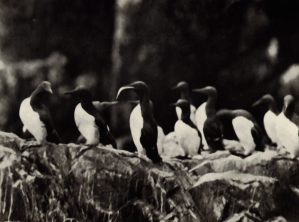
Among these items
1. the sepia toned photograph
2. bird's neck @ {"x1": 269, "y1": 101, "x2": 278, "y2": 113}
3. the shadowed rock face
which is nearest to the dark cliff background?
the sepia toned photograph

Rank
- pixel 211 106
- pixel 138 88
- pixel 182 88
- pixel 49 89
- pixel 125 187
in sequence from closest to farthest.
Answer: pixel 125 187 → pixel 49 89 → pixel 138 88 → pixel 182 88 → pixel 211 106

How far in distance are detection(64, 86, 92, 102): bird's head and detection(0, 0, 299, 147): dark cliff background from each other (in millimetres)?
47

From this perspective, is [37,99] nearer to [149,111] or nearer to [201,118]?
[149,111]

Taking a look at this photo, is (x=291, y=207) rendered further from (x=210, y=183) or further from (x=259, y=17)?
(x=259, y=17)

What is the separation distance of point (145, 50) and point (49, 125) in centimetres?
96

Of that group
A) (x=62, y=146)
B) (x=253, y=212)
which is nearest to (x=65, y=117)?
(x=62, y=146)

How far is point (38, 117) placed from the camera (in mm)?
4867

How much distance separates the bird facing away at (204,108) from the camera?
5.19m

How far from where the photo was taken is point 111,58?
5.03 metres

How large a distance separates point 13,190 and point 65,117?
0.68 metres

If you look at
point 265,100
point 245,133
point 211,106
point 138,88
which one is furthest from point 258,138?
point 138,88

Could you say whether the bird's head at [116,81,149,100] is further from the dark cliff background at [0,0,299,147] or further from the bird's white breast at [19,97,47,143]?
the bird's white breast at [19,97,47,143]

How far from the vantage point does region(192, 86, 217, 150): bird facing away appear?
5.19 metres

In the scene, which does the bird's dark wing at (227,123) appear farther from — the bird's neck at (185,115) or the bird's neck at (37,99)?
the bird's neck at (37,99)
